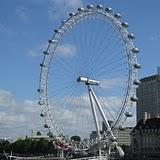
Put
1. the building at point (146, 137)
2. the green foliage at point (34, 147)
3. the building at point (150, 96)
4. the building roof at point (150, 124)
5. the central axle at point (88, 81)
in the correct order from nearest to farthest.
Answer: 1. the central axle at point (88, 81)
2. the building at point (146, 137)
3. the building roof at point (150, 124)
4. the green foliage at point (34, 147)
5. the building at point (150, 96)

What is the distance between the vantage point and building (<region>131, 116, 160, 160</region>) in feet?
423

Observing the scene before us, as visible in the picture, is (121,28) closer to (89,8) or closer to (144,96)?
(89,8)

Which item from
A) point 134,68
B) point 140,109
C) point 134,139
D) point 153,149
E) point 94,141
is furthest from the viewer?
point 140,109

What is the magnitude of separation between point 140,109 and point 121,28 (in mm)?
120669

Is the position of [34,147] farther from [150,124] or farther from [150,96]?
[150,96]

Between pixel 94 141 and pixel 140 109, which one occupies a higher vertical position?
pixel 140 109

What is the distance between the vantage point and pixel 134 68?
2158 inches

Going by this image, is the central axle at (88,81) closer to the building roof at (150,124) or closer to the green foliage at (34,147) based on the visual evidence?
the building roof at (150,124)

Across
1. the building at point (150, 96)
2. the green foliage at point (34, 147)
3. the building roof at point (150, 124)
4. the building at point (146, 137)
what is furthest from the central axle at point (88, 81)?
the building at point (150, 96)

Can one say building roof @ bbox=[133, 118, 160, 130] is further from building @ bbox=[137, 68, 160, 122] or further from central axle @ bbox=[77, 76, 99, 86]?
central axle @ bbox=[77, 76, 99, 86]

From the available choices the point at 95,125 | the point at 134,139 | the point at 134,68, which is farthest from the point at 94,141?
the point at 134,139

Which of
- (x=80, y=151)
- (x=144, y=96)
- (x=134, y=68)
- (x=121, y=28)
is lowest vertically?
(x=80, y=151)

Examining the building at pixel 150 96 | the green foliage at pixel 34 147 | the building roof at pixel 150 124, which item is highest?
the building at pixel 150 96

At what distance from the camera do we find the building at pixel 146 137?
128875mm
